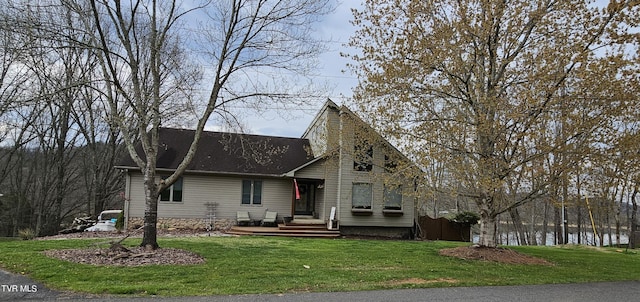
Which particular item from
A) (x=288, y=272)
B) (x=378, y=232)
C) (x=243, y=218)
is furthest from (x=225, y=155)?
(x=288, y=272)

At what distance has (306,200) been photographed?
814 inches

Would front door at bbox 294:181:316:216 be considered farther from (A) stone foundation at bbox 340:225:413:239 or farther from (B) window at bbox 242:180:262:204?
(A) stone foundation at bbox 340:225:413:239

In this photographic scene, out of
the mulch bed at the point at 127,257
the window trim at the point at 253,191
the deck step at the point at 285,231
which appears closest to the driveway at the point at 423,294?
the mulch bed at the point at 127,257

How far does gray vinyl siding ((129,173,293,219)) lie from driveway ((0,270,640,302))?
11.0 meters

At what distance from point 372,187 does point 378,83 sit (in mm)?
8002

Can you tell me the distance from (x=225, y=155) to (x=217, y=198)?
224cm

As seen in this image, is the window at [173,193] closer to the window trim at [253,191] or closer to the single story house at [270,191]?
the single story house at [270,191]

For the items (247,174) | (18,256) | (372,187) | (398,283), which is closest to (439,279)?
(398,283)

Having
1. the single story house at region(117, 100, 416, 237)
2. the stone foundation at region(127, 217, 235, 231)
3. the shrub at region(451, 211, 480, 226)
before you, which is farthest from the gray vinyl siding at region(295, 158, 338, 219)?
the shrub at region(451, 211, 480, 226)

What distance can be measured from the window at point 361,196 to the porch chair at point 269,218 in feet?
11.7

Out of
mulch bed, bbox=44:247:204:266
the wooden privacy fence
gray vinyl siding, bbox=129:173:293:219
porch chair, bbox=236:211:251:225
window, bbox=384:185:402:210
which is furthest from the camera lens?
the wooden privacy fence

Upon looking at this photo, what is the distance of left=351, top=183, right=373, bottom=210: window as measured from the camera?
61.3ft

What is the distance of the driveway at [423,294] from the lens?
5.78 m

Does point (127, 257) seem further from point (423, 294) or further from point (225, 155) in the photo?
point (225, 155)
